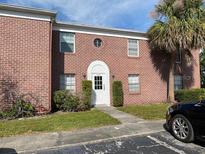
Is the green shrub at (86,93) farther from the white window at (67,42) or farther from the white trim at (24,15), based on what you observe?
the white trim at (24,15)

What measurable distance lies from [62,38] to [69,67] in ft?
6.18

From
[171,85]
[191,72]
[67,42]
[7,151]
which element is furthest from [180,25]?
[7,151]

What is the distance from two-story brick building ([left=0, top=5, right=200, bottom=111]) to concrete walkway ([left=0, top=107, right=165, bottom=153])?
5.15 metres

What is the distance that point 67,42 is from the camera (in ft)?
47.2

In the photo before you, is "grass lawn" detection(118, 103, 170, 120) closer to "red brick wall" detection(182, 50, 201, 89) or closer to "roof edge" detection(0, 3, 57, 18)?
"roof edge" detection(0, 3, 57, 18)

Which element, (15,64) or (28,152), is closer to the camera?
(28,152)

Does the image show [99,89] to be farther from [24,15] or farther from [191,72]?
[191,72]

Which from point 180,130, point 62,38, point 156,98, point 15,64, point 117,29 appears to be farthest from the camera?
point 156,98

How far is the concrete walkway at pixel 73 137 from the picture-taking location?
6.14 metres

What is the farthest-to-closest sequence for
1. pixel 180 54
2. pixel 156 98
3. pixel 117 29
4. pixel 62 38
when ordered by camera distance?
pixel 180 54
pixel 156 98
pixel 117 29
pixel 62 38

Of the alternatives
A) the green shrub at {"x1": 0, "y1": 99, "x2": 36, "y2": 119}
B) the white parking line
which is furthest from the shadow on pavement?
the green shrub at {"x1": 0, "y1": 99, "x2": 36, "y2": 119}

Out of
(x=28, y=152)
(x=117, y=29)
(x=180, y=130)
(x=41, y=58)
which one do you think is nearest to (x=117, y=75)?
(x=117, y=29)

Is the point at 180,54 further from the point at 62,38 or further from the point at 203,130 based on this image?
the point at 203,130

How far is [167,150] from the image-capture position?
219 inches
